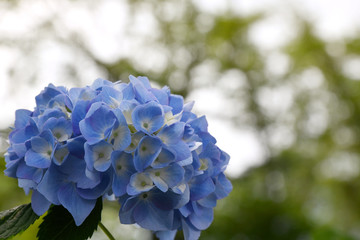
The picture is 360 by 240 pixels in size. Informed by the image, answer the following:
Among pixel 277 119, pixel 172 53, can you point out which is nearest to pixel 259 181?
pixel 277 119

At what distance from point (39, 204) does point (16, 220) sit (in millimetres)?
57

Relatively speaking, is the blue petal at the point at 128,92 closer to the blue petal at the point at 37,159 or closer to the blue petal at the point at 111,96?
the blue petal at the point at 111,96

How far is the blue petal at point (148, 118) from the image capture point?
0.48 m

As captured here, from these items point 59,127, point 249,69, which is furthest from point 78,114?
point 249,69

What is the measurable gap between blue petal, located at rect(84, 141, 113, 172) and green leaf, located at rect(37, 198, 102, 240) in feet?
0.25

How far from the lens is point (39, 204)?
50 centimetres

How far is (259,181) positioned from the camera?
1089 centimetres

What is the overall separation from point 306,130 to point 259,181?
2.18m

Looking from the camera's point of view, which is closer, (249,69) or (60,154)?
(60,154)

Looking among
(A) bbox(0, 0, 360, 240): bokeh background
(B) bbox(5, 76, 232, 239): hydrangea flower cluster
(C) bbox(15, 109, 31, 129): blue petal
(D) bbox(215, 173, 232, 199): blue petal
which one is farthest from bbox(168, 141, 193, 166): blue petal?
(A) bbox(0, 0, 360, 240): bokeh background

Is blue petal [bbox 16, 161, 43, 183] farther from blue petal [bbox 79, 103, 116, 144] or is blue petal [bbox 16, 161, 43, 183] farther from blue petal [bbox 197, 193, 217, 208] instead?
blue petal [bbox 197, 193, 217, 208]

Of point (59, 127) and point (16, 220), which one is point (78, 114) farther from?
point (16, 220)

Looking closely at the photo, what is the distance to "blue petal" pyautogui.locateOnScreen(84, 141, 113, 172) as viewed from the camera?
45cm

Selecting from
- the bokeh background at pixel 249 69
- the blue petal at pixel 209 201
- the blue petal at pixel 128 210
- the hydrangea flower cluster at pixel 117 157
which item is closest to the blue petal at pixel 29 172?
the hydrangea flower cluster at pixel 117 157
